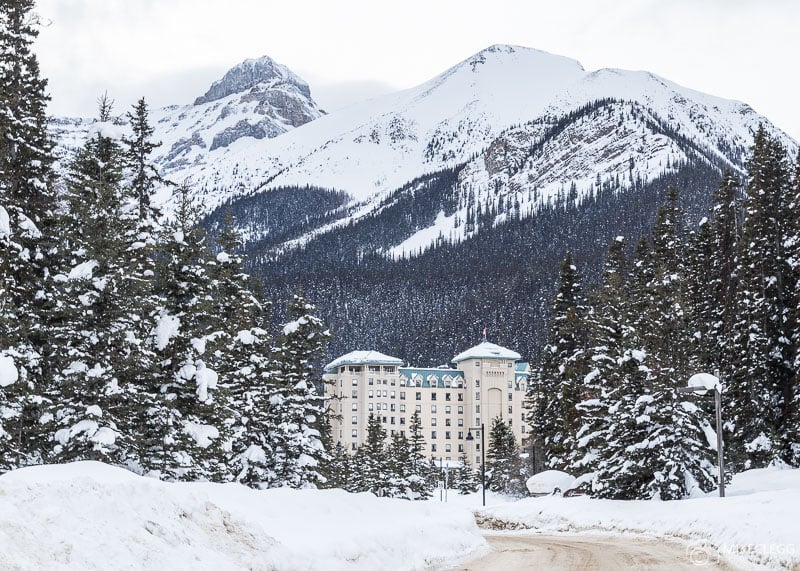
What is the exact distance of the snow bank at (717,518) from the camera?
50.7 feet

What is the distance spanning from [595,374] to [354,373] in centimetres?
12593

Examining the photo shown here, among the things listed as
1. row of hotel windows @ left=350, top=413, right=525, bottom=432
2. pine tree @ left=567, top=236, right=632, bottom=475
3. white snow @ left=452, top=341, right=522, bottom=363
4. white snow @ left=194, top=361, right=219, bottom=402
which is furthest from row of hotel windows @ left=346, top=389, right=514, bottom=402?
white snow @ left=194, top=361, right=219, bottom=402

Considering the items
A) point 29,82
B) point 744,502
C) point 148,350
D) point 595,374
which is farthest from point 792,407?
point 29,82

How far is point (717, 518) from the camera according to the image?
65.4ft

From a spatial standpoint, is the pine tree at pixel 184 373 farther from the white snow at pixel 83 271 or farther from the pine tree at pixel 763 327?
the pine tree at pixel 763 327

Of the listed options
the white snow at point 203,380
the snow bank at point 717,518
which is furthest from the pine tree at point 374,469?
the white snow at point 203,380

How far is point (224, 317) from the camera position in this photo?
119 ft

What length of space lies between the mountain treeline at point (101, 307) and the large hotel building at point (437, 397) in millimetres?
Answer: 126574

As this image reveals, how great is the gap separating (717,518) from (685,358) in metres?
13.4

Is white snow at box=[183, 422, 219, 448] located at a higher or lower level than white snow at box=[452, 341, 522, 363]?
lower

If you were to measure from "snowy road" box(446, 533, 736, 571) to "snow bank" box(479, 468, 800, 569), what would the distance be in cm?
61

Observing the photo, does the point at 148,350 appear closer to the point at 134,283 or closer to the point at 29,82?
the point at 134,283

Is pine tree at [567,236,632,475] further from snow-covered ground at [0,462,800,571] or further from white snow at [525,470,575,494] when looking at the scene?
snow-covered ground at [0,462,800,571]

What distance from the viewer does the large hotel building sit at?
161 m
